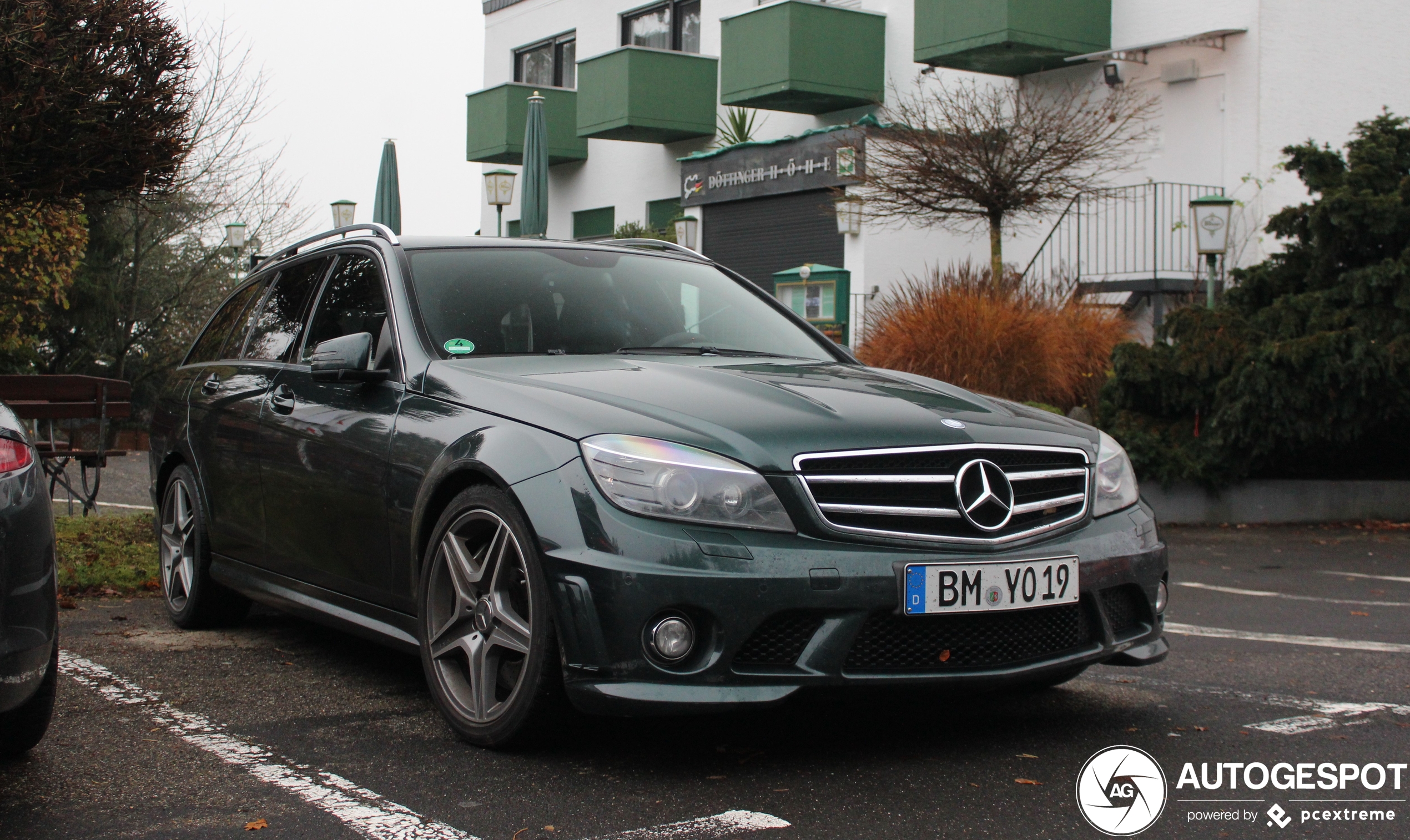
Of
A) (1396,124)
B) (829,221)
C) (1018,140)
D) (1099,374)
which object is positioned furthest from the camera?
(829,221)

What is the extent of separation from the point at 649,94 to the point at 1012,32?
8.33m

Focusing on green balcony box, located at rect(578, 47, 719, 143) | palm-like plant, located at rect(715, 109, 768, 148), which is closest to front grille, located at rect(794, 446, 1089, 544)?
palm-like plant, located at rect(715, 109, 768, 148)

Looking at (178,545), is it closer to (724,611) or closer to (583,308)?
(583,308)

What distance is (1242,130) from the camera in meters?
17.4

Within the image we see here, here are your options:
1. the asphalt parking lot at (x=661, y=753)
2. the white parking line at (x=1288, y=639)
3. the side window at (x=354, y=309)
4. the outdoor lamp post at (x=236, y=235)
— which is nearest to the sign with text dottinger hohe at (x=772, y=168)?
the outdoor lamp post at (x=236, y=235)

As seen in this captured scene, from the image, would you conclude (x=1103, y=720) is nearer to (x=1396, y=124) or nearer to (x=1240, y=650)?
(x=1240, y=650)

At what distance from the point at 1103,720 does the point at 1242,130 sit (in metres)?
14.6

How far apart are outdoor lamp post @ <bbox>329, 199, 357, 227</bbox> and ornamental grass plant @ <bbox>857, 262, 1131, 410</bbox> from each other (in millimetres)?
15843

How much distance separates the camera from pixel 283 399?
17.2 feet

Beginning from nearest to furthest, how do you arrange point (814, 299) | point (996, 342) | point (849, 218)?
point (996, 342) → point (849, 218) → point (814, 299)

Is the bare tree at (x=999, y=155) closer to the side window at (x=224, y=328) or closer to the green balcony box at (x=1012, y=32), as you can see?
the green balcony box at (x=1012, y=32)

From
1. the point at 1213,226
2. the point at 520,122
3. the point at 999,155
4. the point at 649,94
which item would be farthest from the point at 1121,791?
the point at 520,122

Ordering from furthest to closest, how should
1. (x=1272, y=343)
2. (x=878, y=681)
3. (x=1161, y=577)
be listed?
(x=1272, y=343) < (x=1161, y=577) < (x=878, y=681)

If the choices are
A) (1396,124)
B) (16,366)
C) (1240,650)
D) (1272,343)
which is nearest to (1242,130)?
(1396,124)
